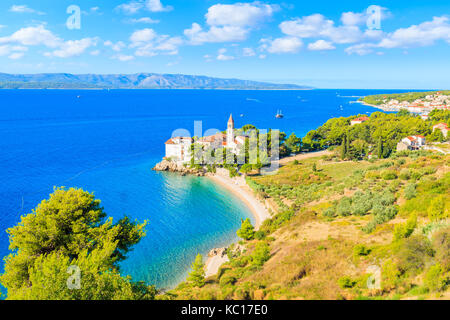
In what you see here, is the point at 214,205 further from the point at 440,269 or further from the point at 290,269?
the point at 440,269

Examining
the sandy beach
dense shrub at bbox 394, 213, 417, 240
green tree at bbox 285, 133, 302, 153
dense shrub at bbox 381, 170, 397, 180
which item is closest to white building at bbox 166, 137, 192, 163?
the sandy beach

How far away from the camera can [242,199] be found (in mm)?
35375

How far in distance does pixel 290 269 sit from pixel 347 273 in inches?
112

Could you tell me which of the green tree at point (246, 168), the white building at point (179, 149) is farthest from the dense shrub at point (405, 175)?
the white building at point (179, 149)

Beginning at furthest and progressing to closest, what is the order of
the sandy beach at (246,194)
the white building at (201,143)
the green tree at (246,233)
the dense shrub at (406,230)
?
the white building at (201,143), the sandy beach at (246,194), the green tree at (246,233), the dense shrub at (406,230)

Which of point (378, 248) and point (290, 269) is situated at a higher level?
point (378, 248)

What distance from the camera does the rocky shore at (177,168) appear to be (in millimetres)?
45625

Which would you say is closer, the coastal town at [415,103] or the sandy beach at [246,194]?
the sandy beach at [246,194]

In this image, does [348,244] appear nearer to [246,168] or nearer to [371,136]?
[246,168]

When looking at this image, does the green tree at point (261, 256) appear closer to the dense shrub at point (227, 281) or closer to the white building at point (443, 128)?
the dense shrub at point (227, 281)

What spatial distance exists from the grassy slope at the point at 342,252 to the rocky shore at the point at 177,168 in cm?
1808

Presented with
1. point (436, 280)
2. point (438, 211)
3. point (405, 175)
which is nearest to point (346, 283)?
point (436, 280)
